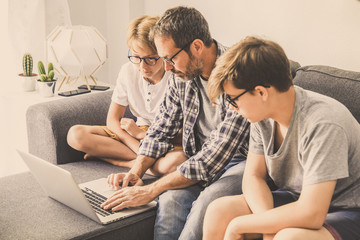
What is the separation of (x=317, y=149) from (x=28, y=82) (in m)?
2.05

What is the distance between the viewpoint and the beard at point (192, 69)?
185cm

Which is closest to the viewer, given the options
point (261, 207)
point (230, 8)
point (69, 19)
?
point (261, 207)

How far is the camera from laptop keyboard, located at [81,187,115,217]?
1736mm

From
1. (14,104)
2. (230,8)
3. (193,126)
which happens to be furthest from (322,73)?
(14,104)

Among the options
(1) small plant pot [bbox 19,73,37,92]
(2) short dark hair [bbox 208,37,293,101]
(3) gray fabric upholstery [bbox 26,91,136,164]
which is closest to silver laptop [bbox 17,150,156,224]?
(3) gray fabric upholstery [bbox 26,91,136,164]

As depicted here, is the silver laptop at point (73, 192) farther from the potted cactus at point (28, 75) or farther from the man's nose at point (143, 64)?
the potted cactus at point (28, 75)

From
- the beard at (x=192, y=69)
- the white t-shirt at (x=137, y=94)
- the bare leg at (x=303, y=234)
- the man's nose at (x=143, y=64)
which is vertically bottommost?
the bare leg at (x=303, y=234)

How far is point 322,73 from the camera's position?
1.92m

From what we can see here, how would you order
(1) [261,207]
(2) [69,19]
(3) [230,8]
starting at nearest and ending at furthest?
(1) [261,207] → (3) [230,8] → (2) [69,19]

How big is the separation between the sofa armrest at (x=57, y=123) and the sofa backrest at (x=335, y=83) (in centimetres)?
103

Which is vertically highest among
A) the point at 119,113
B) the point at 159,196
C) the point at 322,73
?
the point at 322,73

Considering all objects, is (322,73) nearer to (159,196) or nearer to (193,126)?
(193,126)

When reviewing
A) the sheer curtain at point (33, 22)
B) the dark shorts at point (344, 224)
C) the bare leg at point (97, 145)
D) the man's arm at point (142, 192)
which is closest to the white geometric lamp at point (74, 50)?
the sheer curtain at point (33, 22)

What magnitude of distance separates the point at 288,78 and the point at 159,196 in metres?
0.74
